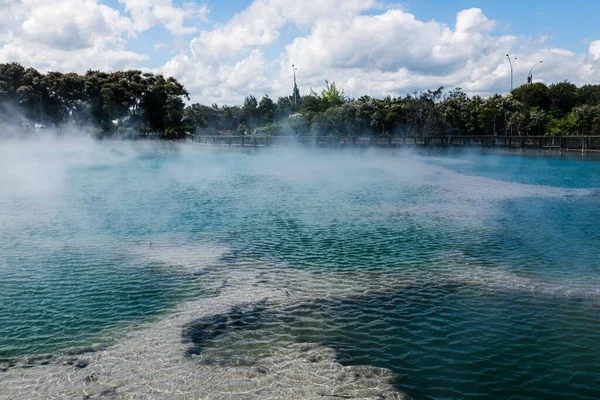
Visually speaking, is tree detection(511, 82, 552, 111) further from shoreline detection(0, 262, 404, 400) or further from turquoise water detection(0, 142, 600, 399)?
shoreline detection(0, 262, 404, 400)

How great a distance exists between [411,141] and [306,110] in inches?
949

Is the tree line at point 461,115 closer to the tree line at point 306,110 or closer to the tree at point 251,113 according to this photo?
the tree line at point 306,110

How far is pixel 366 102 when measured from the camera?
247 ft

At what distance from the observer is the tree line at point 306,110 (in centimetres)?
6725

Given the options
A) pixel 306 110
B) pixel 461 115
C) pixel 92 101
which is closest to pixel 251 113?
pixel 306 110

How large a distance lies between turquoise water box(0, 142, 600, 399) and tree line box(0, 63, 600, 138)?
142 feet

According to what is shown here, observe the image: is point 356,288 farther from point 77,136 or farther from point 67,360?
point 77,136

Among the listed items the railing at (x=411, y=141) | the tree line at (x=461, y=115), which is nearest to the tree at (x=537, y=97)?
the tree line at (x=461, y=115)

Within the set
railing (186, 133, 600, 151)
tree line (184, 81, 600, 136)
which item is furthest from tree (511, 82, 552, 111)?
railing (186, 133, 600, 151)

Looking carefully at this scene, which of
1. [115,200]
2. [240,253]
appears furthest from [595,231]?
[115,200]

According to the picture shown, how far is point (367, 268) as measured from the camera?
12.5 metres

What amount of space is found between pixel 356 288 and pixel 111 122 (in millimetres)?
72444

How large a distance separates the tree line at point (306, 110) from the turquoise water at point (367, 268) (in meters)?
43.4

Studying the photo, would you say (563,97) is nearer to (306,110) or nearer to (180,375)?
(306,110)
